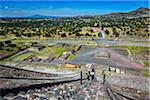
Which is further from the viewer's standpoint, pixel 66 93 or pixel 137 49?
pixel 137 49

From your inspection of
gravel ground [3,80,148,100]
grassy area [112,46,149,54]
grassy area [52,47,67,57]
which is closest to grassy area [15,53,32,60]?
grassy area [52,47,67,57]

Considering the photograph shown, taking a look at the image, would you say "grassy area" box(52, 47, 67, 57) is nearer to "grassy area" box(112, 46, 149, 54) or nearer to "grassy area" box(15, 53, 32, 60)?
"grassy area" box(15, 53, 32, 60)

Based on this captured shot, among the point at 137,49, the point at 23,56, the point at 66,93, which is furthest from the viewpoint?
the point at 137,49

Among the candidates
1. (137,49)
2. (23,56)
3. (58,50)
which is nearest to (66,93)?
(23,56)

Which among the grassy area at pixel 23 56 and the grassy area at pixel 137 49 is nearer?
the grassy area at pixel 23 56

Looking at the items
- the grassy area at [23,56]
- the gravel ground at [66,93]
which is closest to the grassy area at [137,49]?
the grassy area at [23,56]

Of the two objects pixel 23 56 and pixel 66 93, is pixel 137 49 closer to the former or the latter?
pixel 23 56

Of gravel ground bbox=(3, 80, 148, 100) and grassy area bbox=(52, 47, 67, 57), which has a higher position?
grassy area bbox=(52, 47, 67, 57)

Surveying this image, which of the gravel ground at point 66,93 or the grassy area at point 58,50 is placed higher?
the grassy area at point 58,50

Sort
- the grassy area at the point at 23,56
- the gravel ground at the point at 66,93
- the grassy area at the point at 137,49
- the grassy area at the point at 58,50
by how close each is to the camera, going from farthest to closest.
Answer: the grassy area at the point at 137,49 → the grassy area at the point at 58,50 → the grassy area at the point at 23,56 → the gravel ground at the point at 66,93

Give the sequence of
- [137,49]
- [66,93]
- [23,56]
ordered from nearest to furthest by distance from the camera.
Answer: [66,93], [23,56], [137,49]

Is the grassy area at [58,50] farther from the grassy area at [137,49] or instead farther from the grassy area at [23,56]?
the grassy area at [137,49]

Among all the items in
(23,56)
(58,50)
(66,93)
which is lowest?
(66,93)
